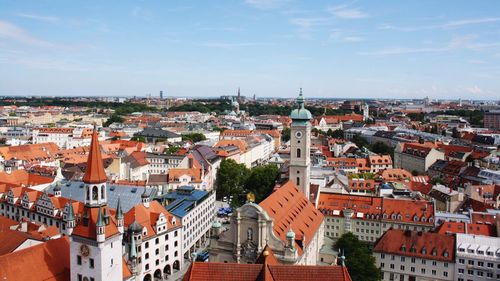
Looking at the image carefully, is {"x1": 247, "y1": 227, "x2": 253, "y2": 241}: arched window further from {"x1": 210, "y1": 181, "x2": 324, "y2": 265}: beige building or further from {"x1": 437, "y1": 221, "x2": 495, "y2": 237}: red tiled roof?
{"x1": 437, "y1": 221, "x2": 495, "y2": 237}: red tiled roof

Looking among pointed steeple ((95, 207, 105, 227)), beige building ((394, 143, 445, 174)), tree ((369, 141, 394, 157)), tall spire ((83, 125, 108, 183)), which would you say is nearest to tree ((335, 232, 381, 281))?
pointed steeple ((95, 207, 105, 227))

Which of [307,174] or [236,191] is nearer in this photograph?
[307,174]

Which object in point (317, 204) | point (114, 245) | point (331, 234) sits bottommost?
point (331, 234)

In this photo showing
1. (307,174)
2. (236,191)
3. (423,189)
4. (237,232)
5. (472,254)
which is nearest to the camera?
(237,232)

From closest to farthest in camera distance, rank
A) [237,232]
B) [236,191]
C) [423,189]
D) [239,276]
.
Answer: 1. [239,276]
2. [237,232]
3. [423,189]
4. [236,191]

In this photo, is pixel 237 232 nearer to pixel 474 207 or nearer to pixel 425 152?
pixel 474 207

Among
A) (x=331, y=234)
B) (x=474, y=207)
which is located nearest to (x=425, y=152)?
(x=474, y=207)
